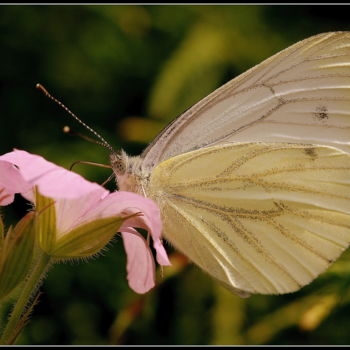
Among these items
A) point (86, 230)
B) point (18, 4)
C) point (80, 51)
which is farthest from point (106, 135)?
point (86, 230)

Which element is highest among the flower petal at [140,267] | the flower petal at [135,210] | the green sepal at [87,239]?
the flower petal at [135,210]

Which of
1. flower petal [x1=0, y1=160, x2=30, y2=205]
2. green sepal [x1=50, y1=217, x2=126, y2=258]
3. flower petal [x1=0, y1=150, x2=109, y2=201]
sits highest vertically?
flower petal [x1=0, y1=150, x2=109, y2=201]

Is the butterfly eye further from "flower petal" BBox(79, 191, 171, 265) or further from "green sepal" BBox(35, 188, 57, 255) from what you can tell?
"green sepal" BBox(35, 188, 57, 255)

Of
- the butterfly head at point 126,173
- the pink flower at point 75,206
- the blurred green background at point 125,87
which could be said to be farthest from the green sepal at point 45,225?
the blurred green background at point 125,87

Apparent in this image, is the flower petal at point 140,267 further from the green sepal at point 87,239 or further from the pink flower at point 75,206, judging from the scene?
the green sepal at point 87,239

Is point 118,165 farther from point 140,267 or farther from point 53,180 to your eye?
point 53,180

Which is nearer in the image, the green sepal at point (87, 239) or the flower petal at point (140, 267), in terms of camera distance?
the green sepal at point (87, 239)

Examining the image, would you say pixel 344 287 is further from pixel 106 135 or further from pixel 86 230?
Answer: pixel 106 135

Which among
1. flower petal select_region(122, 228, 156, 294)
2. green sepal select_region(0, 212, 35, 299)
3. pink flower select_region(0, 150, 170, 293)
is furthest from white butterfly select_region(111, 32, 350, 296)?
green sepal select_region(0, 212, 35, 299)
